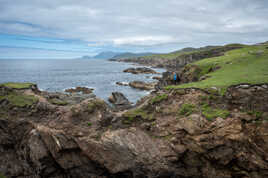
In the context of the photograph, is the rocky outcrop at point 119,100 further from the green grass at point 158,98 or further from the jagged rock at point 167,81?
the green grass at point 158,98

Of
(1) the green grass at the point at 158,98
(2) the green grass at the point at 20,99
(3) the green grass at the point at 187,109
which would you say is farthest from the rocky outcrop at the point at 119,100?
(3) the green grass at the point at 187,109

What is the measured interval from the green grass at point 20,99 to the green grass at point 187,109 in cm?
1322

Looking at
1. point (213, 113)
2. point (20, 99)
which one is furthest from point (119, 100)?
point (213, 113)

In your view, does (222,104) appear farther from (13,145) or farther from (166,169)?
(13,145)

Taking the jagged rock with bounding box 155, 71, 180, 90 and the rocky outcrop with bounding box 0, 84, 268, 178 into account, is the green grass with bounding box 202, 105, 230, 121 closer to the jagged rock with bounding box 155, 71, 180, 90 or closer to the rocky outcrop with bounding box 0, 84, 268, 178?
the rocky outcrop with bounding box 0, 84, 268, 178

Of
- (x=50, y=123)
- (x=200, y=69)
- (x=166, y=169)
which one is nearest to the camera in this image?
(x=166, y=169)

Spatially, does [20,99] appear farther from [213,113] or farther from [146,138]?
[213,113]

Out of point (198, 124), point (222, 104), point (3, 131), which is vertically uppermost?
point (222, 104)

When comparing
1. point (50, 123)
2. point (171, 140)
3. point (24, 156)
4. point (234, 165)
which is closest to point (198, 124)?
point (171, 140)

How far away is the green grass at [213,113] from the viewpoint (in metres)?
11.1

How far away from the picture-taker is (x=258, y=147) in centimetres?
A: 1014

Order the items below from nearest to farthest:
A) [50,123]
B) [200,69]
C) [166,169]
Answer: [166,169] → [50,123] → [200,69]

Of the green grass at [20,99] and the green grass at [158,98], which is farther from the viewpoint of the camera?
the green grass at [20,99]

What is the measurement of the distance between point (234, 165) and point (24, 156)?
1617cm
